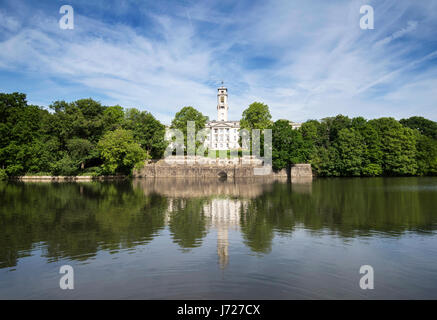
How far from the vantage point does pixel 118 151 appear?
49.8m

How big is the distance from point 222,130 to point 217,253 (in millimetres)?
92416

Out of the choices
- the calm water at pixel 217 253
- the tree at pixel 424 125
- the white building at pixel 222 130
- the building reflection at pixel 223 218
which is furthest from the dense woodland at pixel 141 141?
the calm water at pixel 217 253

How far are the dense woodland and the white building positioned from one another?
2849 cm

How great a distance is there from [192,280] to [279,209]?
13015 mm

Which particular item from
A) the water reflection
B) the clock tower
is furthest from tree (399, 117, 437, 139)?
the water reflection

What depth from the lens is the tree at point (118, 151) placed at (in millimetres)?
49431

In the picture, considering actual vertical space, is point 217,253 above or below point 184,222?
below

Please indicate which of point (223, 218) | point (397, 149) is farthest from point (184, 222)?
point (397, 149)

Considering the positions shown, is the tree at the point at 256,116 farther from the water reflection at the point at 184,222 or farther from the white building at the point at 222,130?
the water reflection at the point at 184,222

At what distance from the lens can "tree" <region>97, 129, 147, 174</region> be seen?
49.4 meters

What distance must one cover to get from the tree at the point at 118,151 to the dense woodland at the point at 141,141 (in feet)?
0.54

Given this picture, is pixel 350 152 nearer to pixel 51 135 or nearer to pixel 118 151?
pixel 118 151
